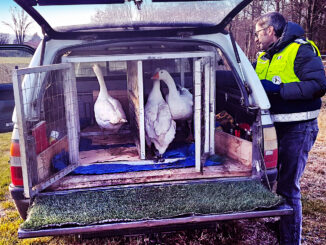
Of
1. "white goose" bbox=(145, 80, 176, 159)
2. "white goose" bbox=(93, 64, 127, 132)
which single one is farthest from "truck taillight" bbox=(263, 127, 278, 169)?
"white goose" bbox=(93, 64, 127, 132)

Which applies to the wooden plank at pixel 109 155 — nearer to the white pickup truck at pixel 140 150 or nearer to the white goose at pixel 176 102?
the white pickup truck at pixel 140 150

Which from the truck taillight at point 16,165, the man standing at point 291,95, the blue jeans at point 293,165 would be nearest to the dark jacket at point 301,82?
the man standing at point 291,95

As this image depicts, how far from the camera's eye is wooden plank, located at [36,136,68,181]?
8.93ft

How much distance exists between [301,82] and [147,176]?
64.9 inches

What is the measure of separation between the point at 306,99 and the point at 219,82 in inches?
50.1

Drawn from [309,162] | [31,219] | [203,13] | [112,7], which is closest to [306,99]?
[203,13]

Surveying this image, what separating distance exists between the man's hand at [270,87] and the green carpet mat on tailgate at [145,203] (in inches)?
36.8

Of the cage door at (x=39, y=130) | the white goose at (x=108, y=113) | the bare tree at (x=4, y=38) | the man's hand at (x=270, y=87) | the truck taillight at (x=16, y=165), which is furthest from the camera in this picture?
Result: the bare tree at (x=4, y=38)

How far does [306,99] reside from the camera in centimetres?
296

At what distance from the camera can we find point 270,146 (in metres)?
2.86

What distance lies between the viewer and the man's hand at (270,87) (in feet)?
10.1

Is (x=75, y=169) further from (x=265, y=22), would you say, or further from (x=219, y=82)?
(x=265, y=22)

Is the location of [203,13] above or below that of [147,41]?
above

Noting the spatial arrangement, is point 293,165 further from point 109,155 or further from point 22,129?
point 22,129
